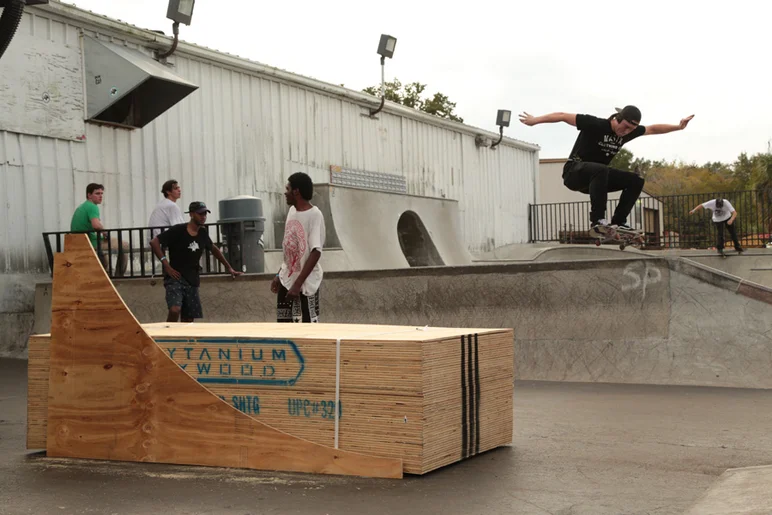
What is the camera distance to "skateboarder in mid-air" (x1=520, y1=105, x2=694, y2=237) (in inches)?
332

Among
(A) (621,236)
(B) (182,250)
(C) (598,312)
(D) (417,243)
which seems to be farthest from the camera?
(D) (417,243)

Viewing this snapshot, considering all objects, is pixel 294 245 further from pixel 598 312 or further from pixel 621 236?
pixel 598 312

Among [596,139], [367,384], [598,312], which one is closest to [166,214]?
[598,312]

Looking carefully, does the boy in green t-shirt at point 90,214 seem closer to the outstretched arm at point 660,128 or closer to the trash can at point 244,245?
the trash can at point 244,245

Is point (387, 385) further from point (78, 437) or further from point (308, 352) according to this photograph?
point (78, 437)

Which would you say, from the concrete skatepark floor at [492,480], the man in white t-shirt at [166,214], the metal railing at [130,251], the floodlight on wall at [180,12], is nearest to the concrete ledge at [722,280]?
the concrete skatepark floor at [492,480]

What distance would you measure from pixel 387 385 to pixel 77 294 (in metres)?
2.10

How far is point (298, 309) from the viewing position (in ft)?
25.0

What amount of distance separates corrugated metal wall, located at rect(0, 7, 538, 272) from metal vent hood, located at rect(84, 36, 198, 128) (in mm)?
369

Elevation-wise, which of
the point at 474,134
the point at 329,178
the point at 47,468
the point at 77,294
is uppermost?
the point at 474,134

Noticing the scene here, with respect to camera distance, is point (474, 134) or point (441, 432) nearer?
point (441, 432)

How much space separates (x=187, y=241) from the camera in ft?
32.4

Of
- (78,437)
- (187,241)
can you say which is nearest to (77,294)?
(78,437)

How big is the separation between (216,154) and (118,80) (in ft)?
12.7
